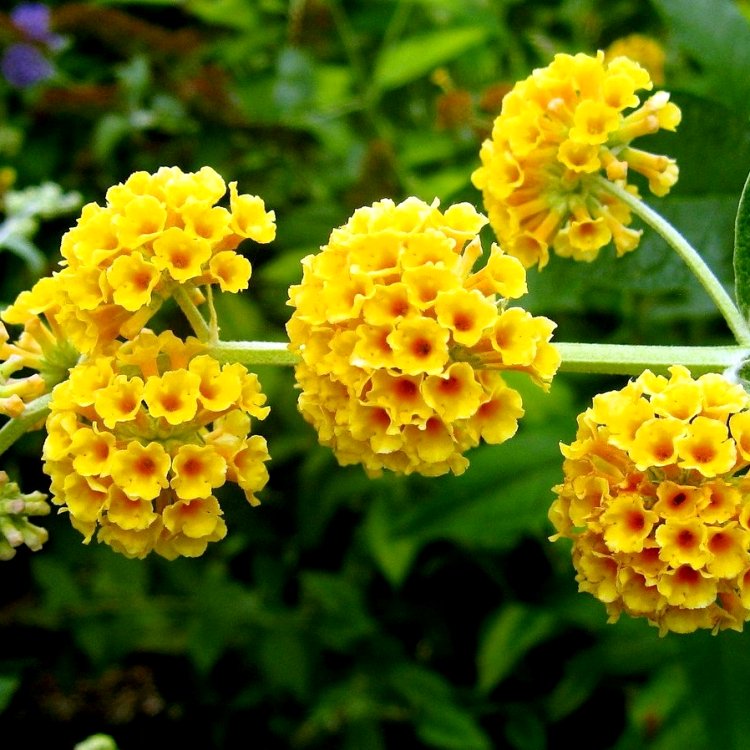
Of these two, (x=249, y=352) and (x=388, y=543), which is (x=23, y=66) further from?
(x=249, y=352)

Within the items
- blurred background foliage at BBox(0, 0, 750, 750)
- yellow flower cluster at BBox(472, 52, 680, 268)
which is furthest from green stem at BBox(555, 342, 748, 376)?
blurred background foliage at BBox(0, 0, 750, 750)

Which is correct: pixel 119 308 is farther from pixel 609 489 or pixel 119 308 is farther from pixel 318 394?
pixel 609 489

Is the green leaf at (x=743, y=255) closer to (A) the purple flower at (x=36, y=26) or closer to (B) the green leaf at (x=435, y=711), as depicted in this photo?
(B) the green leaf at (x=435, y=711)

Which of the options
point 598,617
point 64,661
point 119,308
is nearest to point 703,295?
point 598,617

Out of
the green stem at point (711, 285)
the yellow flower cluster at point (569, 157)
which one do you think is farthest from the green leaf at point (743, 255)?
the yellow flower cluster at point (569, 157)

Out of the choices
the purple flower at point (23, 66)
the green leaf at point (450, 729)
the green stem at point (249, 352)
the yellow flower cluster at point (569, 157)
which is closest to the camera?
the green stem at point (249, 352)

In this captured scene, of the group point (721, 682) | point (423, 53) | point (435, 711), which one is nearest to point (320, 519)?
point (435, 711)
